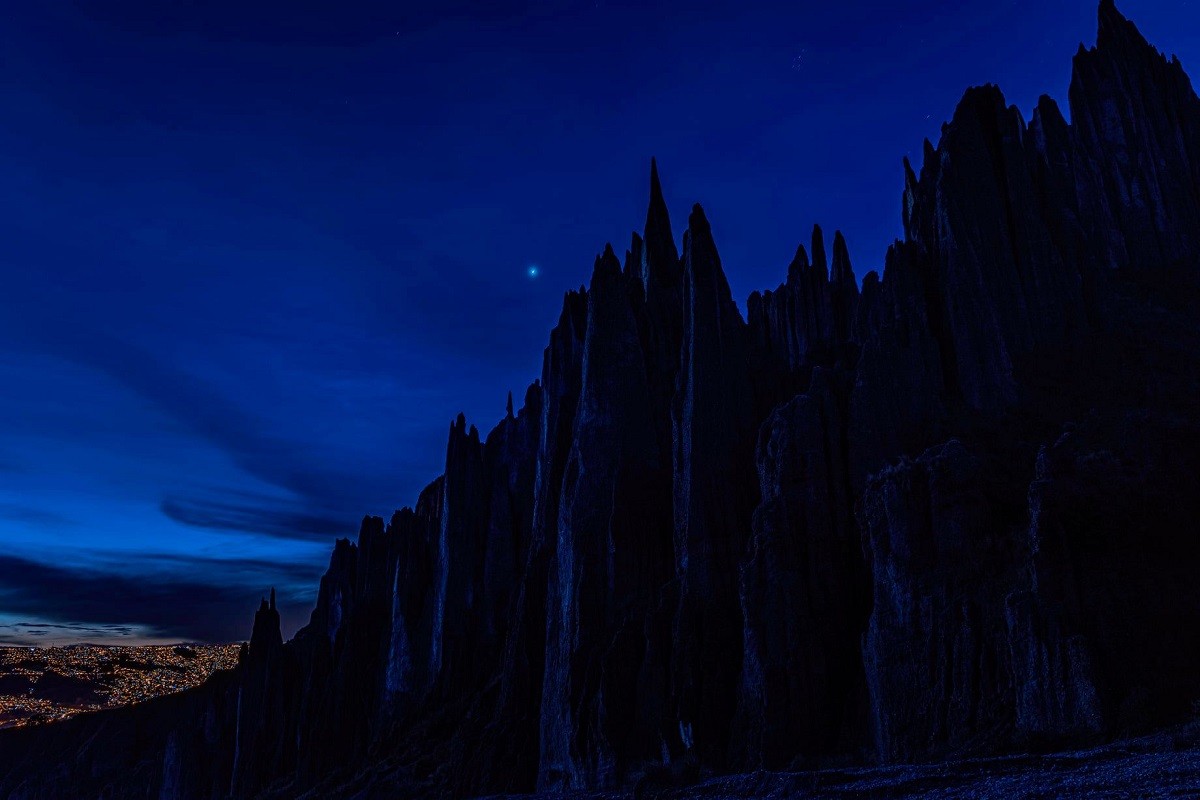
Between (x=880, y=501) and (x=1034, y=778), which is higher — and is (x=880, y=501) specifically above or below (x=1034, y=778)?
above

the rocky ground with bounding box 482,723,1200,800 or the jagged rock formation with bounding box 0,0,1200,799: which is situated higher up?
the jagged rock formation with bounding box 0,0,1200,799

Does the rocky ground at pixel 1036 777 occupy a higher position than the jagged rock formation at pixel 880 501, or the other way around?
the jagged rock formation at pixel 880 501

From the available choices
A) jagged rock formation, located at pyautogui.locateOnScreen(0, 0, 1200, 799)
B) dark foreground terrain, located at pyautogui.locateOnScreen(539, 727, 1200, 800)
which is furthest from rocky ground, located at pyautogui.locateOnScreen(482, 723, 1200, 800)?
jagged rock formation, located at pyautogui.locateOnScreen(0, 0, 1200, 799)

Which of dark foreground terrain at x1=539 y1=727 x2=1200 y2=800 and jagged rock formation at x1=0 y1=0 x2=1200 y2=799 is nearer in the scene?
dark foreground terrain at x1=539 y1=727 x2=1200 y2=800

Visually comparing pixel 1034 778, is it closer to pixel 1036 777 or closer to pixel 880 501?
pixel 1036 777

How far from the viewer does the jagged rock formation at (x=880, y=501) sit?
28.2 meters

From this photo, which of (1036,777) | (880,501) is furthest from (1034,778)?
(880,501)

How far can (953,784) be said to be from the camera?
22.9 metres

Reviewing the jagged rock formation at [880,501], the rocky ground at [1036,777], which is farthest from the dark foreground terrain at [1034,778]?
the jagged rock formation at [880,501]

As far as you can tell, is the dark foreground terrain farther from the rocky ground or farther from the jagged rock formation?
the jagged rock formation

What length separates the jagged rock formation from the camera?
2822cm

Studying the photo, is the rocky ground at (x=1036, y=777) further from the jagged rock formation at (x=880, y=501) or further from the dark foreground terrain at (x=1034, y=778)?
the jagged rock formation at (x=880, y=501)

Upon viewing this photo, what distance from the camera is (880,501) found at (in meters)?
34.0

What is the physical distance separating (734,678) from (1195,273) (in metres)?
38.4
